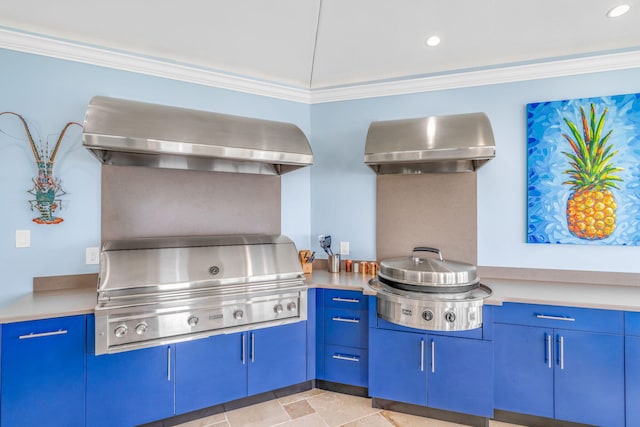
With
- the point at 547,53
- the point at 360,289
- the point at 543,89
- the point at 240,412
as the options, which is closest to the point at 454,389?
the point at 360,289

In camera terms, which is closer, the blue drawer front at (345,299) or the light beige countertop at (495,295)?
the light beige countertop at (495,295)

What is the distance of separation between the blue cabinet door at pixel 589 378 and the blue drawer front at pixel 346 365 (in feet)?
3.88

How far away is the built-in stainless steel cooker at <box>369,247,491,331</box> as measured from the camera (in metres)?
1.93

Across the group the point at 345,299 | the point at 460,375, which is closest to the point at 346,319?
the point at 345,299

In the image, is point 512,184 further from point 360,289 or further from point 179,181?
point 179,181

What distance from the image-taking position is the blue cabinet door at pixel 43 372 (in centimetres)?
165

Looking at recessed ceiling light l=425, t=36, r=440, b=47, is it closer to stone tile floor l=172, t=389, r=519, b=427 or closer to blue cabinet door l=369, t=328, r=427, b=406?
blue cabinet door l=369, t=328, r=427, b=406

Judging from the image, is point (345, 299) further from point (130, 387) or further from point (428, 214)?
point (130, 387)

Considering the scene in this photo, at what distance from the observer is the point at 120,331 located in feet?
5.74

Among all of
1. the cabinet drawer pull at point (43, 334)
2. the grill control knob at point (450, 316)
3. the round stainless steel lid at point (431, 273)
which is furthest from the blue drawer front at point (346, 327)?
the cabinet drawer pull at point (43, 334)

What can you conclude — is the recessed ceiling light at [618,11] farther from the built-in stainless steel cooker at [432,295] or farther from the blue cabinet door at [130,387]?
the blue cabinet door at [130,387]

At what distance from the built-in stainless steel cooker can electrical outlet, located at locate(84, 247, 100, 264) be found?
1.94 meters

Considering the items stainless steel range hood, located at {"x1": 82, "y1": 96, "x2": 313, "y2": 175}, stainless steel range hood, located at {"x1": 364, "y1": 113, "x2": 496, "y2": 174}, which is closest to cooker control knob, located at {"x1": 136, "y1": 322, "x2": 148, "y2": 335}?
stainless steel range hood, located at {"x1": 82, "y1": 96, "x2": 313, "y2": 175}

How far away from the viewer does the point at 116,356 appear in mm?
1838
